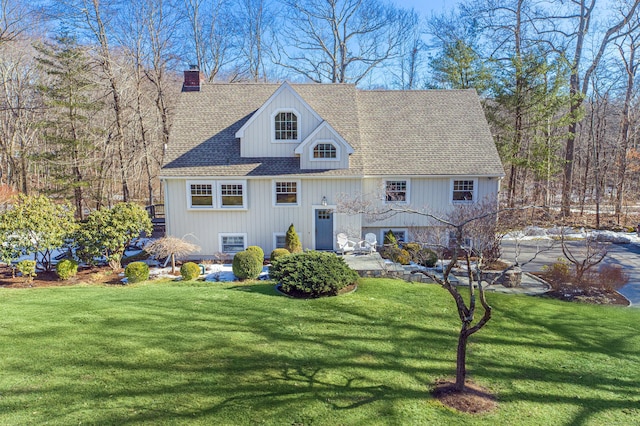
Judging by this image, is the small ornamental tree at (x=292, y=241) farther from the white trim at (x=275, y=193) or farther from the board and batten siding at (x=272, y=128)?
the board and batten siding at (x=272, y=128)

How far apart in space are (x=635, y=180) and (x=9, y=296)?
4382 cm

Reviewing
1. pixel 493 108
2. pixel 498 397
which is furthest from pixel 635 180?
pixel 498 397

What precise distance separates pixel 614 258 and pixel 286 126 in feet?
50.0

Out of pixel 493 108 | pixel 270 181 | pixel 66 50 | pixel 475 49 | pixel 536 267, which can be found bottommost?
pixel 536 267

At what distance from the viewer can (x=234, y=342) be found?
294 inches

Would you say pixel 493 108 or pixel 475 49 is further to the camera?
pixel 475 49

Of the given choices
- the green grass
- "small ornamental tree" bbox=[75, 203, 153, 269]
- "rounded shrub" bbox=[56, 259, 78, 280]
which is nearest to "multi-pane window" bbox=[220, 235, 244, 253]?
"small ornamental tree" bbox=[75, 203, 153, 269]

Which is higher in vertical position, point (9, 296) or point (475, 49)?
point (475, 49)

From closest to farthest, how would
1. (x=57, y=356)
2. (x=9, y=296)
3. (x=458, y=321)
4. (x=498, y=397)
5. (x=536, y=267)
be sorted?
(x=498, y=397) < (x=57, y=356) < (x=458, y=321) < (x=9, y=296) < (x=536, y=267)

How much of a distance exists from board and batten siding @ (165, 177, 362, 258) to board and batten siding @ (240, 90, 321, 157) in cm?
141

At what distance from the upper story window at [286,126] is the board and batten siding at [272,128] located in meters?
0.18

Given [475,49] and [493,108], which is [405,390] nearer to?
[493,108]

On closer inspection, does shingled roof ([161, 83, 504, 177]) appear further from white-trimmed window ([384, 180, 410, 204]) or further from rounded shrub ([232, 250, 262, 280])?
rounded shrub ([232, 250, 262, 280])

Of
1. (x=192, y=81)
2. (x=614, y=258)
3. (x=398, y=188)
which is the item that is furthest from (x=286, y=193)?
(x=614, y=258)
